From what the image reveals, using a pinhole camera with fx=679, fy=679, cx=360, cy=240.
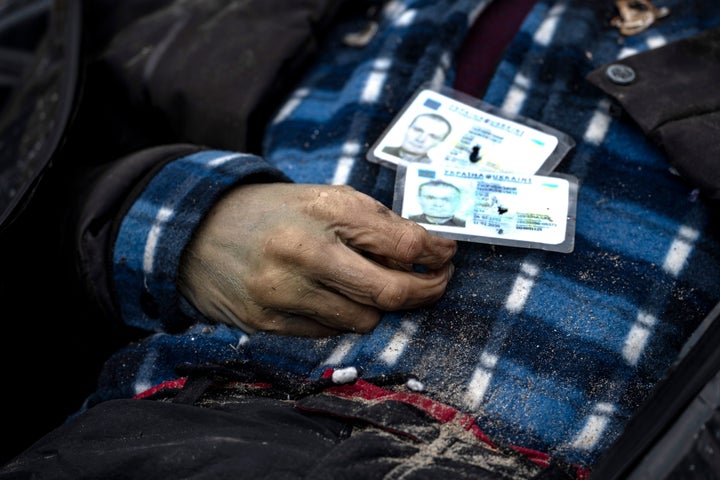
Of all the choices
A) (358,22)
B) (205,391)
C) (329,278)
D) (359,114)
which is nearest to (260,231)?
(329,278)

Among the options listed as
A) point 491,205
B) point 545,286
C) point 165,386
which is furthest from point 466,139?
point 165,386

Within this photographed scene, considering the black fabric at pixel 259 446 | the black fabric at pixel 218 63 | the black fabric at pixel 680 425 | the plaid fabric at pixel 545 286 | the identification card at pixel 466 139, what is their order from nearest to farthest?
the black fabric at pixel 680 425 < the black fabric at pixel 259 446 < the plaid fabric at pixel 545 286 < the identification card at pixel 466 139 < the black fabric at pixel 218 63

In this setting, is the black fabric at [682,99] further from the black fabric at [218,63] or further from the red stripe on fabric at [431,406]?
the black fabric at [218,63]

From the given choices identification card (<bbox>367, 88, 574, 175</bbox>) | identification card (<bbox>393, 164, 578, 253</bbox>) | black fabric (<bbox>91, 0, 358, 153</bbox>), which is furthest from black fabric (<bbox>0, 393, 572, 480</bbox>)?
black fabric (<bbox>91, 0, 358, 153</bbox>)

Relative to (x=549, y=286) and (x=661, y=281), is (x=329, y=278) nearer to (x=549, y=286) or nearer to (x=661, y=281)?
(x=549, y=286)

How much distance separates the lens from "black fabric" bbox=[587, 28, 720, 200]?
3.64ft

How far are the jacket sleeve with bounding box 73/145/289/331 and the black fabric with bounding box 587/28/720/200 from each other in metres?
0.64

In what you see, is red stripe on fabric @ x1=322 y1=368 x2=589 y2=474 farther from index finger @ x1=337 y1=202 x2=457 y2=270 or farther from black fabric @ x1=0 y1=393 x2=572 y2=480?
index finger @ x1=337 y1=202 x2=457 y2=270

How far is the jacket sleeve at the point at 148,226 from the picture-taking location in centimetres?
114

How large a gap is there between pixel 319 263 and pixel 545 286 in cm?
36

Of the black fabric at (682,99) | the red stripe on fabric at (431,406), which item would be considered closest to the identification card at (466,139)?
the black fabric at (682,99)

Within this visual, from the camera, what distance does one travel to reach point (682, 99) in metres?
1.19

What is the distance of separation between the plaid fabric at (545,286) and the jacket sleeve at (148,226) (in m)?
0.08

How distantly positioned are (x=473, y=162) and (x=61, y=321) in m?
0.89
